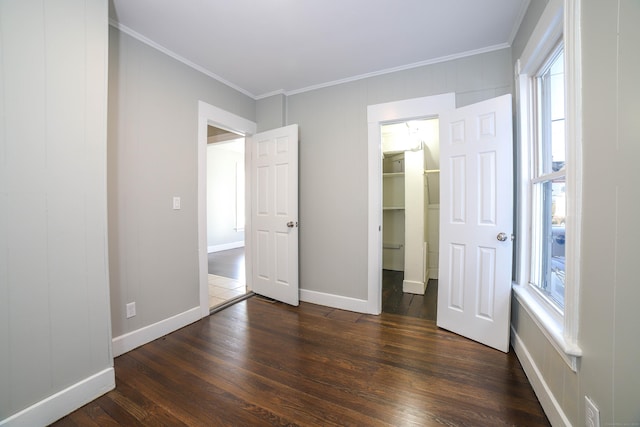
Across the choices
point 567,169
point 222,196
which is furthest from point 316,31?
point 222,196

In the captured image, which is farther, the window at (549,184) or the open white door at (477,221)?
the open white door at (477,221)

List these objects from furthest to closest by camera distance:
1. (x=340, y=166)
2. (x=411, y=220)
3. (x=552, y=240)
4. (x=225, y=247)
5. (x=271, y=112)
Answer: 1. (x=225, y=247)
2. (x=411, y=220)
3. (x=271, y=112)
4. (x=340, y=166)
5. (x=552, y=240)

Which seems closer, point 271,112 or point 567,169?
point 567,169

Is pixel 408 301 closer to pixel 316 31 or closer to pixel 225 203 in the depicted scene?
pixel 316 31

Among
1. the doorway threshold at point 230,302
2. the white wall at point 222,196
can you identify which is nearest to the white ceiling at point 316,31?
the doorway threshold at point 230,302

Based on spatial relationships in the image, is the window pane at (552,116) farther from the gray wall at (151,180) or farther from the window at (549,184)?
the gray wall at (151,180)

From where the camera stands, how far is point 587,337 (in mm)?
1056

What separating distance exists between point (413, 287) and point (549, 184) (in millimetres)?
2082

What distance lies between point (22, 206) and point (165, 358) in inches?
53.3

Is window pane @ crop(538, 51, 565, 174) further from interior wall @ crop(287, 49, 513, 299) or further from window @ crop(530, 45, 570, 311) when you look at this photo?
interior wall @ crop(287, 49, 513, 299)

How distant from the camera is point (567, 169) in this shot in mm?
1204

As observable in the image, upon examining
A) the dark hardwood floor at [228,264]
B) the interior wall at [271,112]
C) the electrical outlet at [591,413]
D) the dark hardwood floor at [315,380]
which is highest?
the interior wall at [271,112]

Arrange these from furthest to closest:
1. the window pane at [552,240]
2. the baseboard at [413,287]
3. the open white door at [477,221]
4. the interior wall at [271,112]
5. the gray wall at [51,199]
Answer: the baseboard at [413,287] → the interior wall at [271,112] → the open white door at [477,221] → the window pane at [552,240] → the gray wall at [51,199]

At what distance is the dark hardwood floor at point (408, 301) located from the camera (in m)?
2.76
